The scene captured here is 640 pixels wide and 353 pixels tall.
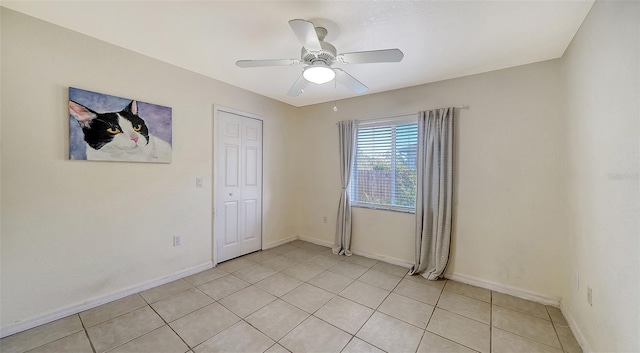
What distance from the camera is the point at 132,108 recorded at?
7.67 feet

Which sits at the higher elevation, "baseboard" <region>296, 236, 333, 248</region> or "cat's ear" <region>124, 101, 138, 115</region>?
"cat's ear" <region>124, 101, 138, 115</region>

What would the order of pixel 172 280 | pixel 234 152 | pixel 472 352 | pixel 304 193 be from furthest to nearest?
pixel 304 193
pixel 234 152
pixel 172 280
pixel 472 352

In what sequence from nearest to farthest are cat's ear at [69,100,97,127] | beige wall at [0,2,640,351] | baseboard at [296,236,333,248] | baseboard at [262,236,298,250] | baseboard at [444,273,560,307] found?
1. beige wall at [0,2,640,351]
2. cat's ear at [69,100,97,127]
3. baseboard at [444,273,560,307]
4. baseboard at [262,236,298,250]
5. baseboard at [296,236,333,248]

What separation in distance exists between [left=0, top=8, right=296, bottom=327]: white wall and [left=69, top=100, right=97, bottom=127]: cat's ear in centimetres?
6

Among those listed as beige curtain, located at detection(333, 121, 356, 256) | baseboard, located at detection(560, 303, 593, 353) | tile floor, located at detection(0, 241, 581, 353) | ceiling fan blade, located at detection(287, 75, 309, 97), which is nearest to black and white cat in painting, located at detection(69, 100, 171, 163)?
tile floor, located at detection(0, 241, 581, 353)

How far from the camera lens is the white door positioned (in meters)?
3.18

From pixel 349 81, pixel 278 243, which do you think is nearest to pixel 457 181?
pixel 349 81

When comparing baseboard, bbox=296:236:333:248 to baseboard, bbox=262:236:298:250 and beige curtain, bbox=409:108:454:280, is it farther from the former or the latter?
beige curtain, bbox=409:108:454:280

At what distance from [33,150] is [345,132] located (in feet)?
10.7

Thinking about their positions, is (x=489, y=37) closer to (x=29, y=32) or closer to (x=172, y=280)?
(x=29, y=32)

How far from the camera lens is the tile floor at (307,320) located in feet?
5.63

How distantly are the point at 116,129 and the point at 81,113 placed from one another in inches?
10.2

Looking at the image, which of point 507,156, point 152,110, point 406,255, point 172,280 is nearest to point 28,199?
point 152,110

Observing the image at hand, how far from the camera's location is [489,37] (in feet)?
6.31
